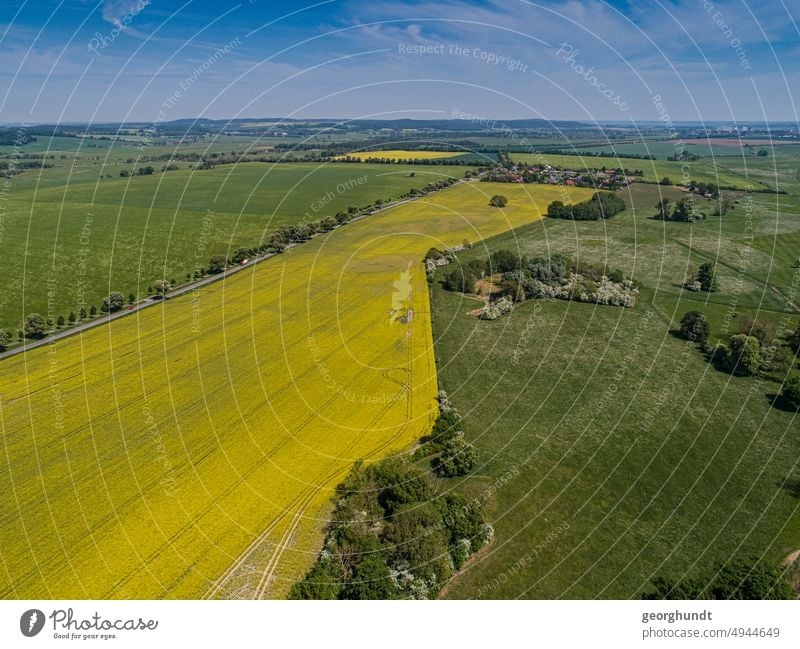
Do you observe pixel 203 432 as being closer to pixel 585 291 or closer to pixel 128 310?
pixel 128 310

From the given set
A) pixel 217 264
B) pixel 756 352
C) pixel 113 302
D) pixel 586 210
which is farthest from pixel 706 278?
pixel 113 302

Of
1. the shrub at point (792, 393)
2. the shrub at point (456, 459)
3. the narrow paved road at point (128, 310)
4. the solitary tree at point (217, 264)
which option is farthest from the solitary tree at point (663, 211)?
the shrub at point (456, 459)

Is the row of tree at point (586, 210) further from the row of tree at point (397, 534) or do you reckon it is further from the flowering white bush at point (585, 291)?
the row of tree at point (397, 534)

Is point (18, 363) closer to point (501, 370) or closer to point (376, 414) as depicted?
point (376, 414)

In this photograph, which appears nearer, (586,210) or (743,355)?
(743,355)

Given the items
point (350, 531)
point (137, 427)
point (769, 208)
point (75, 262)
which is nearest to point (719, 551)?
point (350, 531)

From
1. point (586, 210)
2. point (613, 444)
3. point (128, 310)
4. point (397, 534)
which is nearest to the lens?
point (397, 534)
